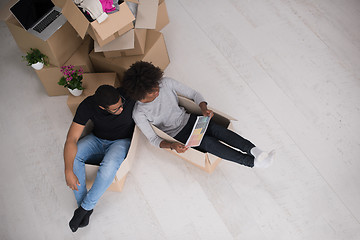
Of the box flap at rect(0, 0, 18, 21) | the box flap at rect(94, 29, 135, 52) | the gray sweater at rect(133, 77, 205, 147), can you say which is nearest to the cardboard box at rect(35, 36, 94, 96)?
the box flap at rect(94, 29, 135, 52)

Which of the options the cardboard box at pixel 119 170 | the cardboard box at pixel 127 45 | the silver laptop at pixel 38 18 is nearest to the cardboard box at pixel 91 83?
the cardboard box at pixel 127 45

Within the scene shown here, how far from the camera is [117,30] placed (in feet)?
6.49

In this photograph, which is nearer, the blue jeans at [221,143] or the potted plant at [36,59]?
the blue jeans at [221,143]

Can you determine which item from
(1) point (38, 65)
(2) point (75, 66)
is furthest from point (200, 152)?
(1) point (38, 65)

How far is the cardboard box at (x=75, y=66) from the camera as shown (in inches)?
90.0

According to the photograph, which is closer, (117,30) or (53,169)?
(117,30)

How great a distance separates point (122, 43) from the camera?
210 cm

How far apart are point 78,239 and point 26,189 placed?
516 mm

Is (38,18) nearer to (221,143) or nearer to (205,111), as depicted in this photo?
(205,111)

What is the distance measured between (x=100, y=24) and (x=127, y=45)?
24 cm

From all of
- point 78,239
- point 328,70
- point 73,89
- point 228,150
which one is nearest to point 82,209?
point 78,239

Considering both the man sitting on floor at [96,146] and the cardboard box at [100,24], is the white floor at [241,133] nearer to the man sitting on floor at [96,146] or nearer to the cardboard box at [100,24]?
the man sitting on floor at [96,146]

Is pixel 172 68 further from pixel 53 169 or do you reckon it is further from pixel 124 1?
pixel 53 169

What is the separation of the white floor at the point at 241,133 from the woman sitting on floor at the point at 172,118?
293 millimetres
